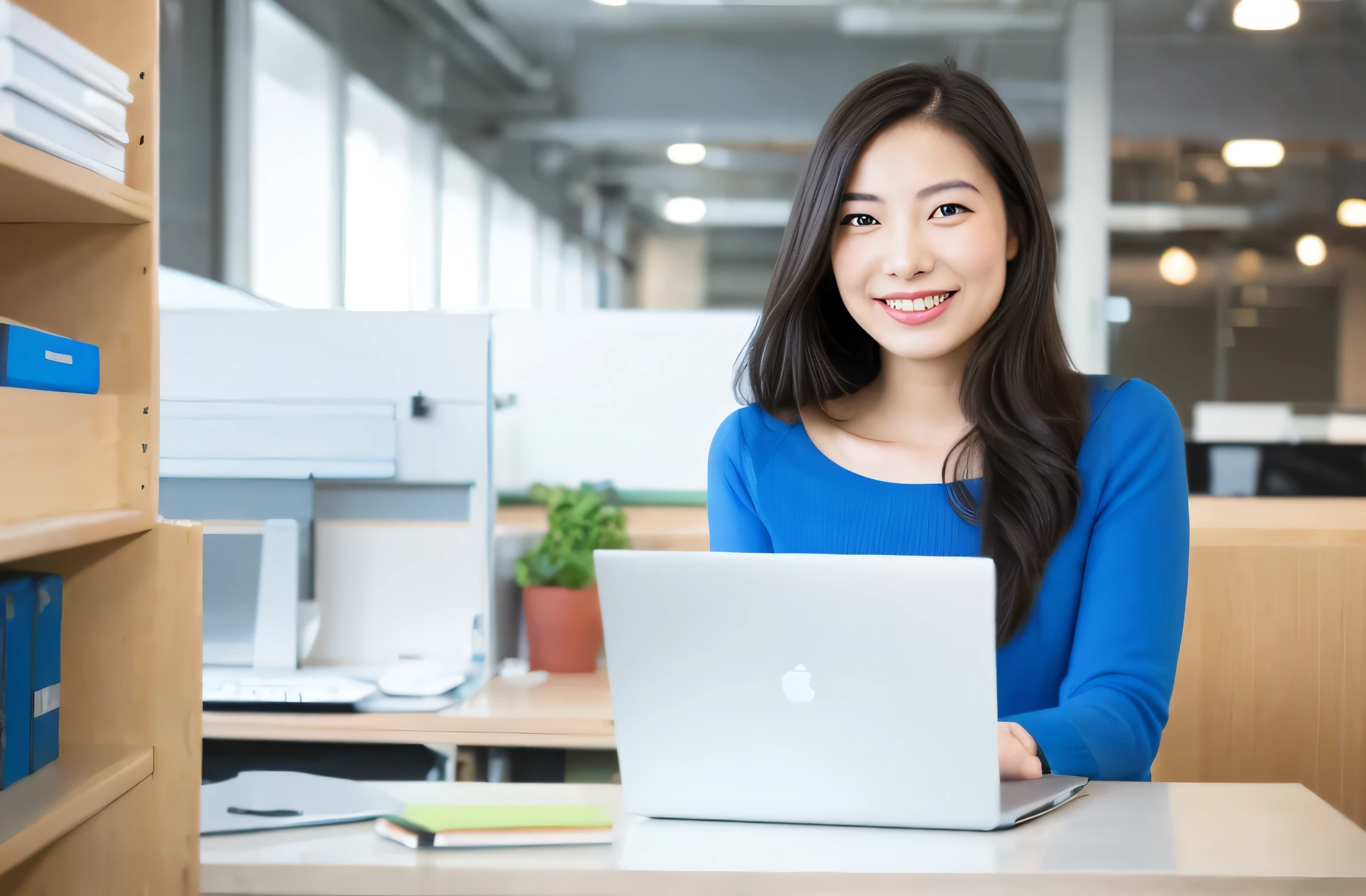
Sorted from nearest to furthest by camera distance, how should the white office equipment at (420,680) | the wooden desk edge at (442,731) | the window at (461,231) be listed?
1. the wooden desk edge at (442,731)
2. the white office equipment at (420,680)
3. the window at (461,231)

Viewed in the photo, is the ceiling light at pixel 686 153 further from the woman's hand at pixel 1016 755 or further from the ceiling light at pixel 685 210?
the woman's hand at pixel 1016 755

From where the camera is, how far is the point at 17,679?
39.7 inches

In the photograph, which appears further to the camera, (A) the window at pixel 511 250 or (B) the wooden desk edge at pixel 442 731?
(A) the window at pixel 511 250

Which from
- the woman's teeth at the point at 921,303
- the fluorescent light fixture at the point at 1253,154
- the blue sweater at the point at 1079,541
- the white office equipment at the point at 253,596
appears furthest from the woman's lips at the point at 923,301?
the fluorescent light fixture at the point at 1253,154

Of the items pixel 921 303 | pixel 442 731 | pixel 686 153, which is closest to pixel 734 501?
pixel 921 303

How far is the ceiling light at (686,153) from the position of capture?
15.0 feet

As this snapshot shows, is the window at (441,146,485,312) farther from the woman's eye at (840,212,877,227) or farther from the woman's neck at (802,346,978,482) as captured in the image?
the woman's eye at (840,212,877,227)

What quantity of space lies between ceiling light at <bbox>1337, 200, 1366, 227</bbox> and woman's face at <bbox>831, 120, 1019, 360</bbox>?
3977 millimetres

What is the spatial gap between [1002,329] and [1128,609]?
0.38 m

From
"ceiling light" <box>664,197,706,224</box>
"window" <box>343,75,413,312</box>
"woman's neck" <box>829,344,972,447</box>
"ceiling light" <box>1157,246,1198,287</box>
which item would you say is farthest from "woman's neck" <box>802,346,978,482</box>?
"ceiling light" <box>1157,246,1198,287</box>

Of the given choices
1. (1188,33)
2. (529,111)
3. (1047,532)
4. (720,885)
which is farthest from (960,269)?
(1188,33)

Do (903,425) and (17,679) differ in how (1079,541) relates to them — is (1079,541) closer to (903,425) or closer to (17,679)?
(903,425)

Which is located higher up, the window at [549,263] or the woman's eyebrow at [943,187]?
the window at [549,263]

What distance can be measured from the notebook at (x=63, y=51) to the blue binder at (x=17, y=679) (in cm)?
44
